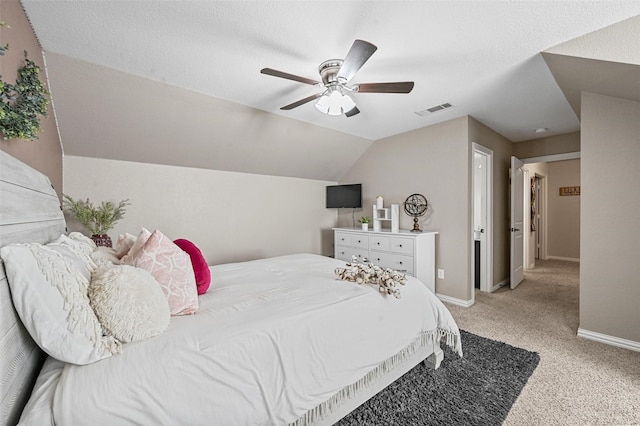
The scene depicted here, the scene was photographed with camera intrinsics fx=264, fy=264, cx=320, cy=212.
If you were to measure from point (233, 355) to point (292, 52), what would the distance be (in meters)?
2.08

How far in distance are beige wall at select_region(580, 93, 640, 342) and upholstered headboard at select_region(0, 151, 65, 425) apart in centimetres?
393

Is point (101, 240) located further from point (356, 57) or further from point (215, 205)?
point (356, 57)

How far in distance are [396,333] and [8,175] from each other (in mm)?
2154

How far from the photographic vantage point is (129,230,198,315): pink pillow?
4.49ft

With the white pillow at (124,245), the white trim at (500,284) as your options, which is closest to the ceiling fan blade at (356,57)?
the white pillow at (124,245)

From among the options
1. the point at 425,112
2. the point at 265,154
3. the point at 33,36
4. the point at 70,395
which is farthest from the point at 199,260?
the point at 425,112

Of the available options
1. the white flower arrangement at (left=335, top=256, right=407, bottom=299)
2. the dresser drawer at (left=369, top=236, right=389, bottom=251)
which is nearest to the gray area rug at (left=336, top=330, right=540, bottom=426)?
the white flower arrangement at (left=335, top=256, right=407, bottom=299)

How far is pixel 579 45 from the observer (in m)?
1.88

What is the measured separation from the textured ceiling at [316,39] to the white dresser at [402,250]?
1728 millimetres

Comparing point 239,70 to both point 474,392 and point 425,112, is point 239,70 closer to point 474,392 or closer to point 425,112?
point 425,112

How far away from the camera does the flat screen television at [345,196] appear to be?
4.49 meters

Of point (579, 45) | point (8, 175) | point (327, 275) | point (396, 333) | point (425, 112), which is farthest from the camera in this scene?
point (425, 112)

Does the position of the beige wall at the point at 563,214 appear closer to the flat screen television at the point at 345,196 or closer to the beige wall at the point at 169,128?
the flat screen television at the point at 345,196

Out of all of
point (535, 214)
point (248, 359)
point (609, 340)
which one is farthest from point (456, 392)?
point (535, 214)
